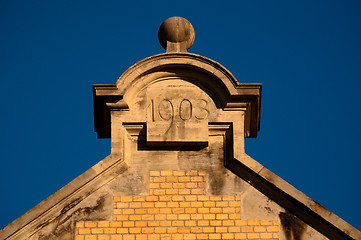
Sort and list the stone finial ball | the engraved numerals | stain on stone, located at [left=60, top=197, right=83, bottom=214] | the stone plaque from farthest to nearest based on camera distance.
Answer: the stone finial ball < the engraved numerals < the stone plaque < stain on stone, located at [left=60, top=197, right=83, bottom=214]

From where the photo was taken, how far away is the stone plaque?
17.5 metres

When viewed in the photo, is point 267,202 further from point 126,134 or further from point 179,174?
point 126,134

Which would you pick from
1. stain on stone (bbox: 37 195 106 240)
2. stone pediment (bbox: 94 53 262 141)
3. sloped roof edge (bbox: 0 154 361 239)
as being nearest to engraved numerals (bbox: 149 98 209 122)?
stone pediment (bbox: 94 53 262 141)

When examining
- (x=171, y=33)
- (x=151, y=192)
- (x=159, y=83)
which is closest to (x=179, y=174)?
(x=151, y=192)

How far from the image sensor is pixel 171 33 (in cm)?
1892

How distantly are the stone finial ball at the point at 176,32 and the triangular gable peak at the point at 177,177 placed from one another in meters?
1.01

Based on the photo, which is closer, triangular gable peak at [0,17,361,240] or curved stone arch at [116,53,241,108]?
triangular gable peak at [0,17,361,240]

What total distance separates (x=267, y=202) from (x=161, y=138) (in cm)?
202

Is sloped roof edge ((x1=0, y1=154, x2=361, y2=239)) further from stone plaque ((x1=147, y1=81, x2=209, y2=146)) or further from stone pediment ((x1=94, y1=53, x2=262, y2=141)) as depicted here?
stone pediment ((x1=94, y1=53, x2=262, y2=141))

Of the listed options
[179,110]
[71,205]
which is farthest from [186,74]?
[71,205]

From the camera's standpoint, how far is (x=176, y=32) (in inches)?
745

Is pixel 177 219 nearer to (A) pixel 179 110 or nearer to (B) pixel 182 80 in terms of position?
(A) pixel 179 110

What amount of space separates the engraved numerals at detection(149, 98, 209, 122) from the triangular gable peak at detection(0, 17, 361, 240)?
2 centimetres

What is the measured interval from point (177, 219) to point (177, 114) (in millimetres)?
1851
